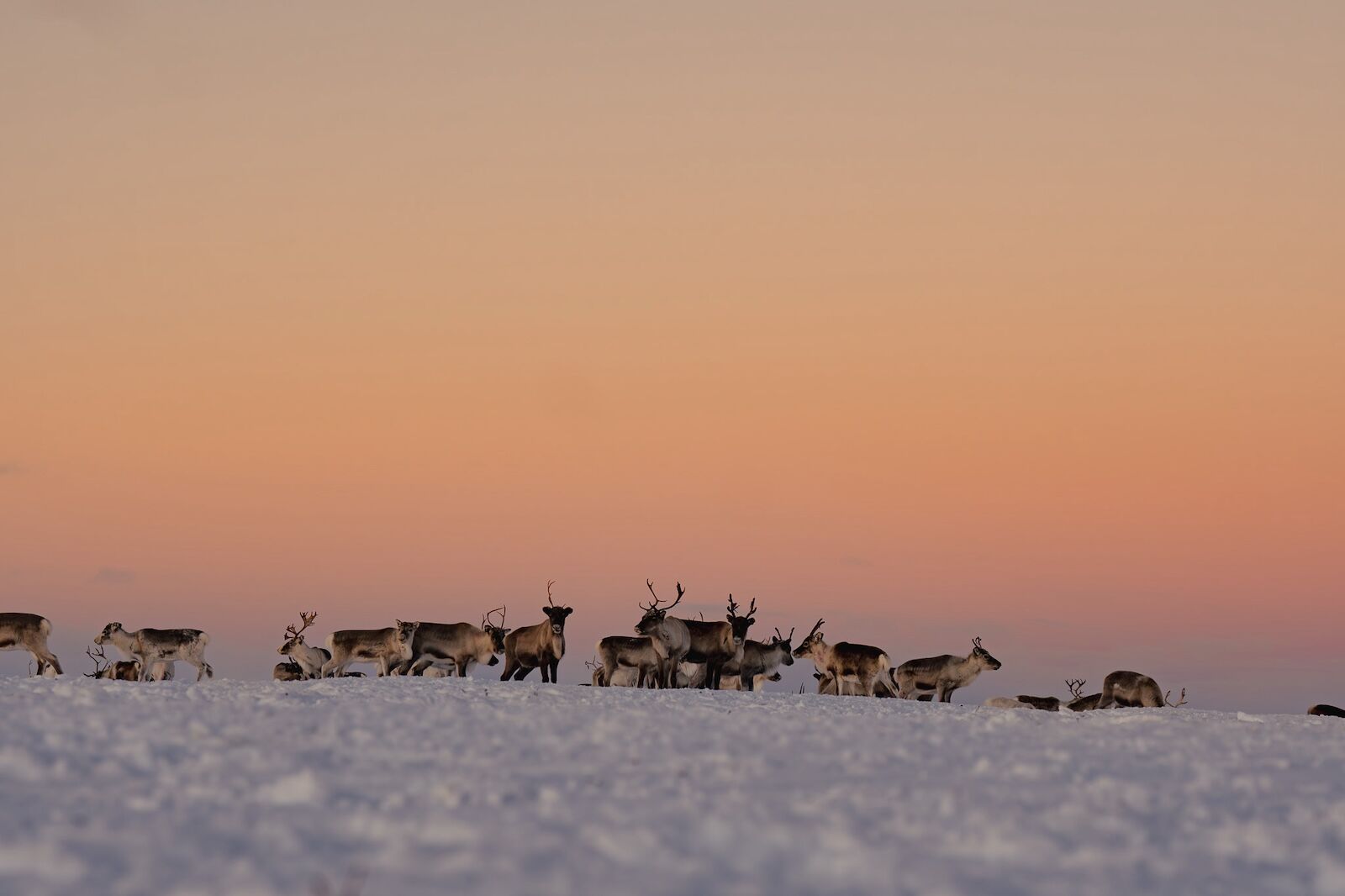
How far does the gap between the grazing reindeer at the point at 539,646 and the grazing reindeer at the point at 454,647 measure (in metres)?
0.58

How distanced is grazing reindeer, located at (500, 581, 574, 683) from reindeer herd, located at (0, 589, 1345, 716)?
0.03 m

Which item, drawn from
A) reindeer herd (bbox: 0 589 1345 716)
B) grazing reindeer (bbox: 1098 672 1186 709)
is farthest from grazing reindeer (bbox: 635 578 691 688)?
grazing reindeer (bbox: 1098 672 1186 709)

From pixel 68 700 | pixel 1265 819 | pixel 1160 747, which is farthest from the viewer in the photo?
pixel 68 700

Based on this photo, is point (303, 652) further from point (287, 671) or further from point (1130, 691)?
point (1130, 691)

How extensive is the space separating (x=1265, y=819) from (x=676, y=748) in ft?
13.8

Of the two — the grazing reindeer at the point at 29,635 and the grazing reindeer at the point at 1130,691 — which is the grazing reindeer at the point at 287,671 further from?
the grazing reindeer at the point at 1130,691

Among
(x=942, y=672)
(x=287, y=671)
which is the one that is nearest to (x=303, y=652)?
(x=287, y=671)

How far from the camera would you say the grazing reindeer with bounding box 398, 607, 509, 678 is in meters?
32.6

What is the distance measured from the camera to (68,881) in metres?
5.99

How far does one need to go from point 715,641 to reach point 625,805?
75.1 feet

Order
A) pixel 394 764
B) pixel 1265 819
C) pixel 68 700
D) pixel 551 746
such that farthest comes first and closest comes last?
pixel 68 700 < pixel 551 746 < pixel 394 764 < pixel 1265 819

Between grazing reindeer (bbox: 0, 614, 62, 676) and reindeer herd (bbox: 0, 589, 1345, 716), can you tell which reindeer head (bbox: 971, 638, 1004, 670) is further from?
grazing reindeer (bbox: 0, 614, 62, 676)

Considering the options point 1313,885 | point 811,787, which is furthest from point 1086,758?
point 1313,885

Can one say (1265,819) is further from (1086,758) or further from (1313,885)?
(1086,758)
